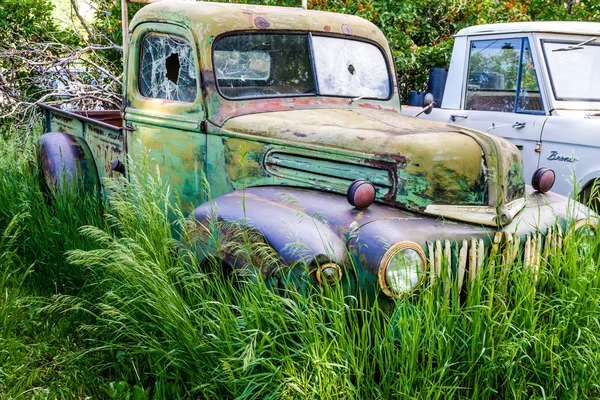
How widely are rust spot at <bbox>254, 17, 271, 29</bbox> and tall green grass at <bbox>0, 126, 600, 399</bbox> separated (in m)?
1.36

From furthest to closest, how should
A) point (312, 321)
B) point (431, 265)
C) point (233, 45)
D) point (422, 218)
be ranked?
point (233, 45) < point (422, 218) < point (431, 265) < point (312, 321)

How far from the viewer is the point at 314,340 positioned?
2633 millimetres

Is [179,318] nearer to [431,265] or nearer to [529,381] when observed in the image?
[431,265]

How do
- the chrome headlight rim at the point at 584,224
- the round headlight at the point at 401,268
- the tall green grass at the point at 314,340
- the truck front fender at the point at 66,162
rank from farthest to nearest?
1. the truck front fender at the point at 66,162
2. the chrome headlight rim at the point at 584,224
3. the round headlight at the point at 401,268
4. the tall green grass at the point at 314,340

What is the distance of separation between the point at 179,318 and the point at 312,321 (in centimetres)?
63

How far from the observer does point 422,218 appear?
3.08 metres

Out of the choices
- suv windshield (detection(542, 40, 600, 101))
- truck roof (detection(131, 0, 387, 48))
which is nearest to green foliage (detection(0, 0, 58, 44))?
truck roof (detection(131, 0, 387, 48))

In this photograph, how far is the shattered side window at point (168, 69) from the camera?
13.4ft

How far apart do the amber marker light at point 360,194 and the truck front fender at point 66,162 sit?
247cm

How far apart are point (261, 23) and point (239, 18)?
0.46 ft

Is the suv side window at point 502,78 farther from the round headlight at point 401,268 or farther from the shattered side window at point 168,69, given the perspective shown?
the round headlight at point 401,268

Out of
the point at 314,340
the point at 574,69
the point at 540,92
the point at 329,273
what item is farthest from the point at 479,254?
the point at 574,69

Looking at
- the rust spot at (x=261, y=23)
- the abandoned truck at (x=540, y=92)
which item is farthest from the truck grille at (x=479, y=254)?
the abandoned truck at (x=540, y=92)

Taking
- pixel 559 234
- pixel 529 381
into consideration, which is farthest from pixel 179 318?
pixel 559 234
